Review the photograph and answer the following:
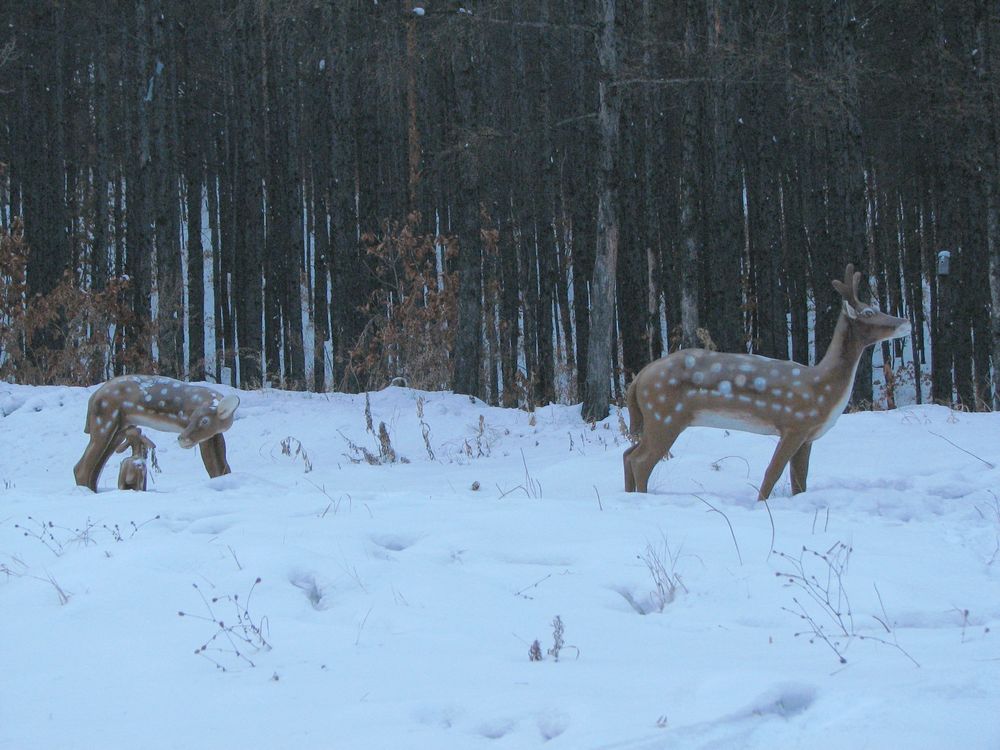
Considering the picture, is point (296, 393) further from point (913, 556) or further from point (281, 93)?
point (281, 93)

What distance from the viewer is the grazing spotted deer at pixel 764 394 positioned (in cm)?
706

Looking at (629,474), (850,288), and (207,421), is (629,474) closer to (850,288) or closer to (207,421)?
(850,288)

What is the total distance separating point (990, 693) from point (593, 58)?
18.5 meters

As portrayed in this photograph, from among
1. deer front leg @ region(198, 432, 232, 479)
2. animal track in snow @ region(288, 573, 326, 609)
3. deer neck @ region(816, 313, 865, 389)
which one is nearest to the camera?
animal track in snow @ region(288, 573, 326, 609)

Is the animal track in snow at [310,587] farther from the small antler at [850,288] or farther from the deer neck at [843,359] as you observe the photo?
the small antler at [850,288]

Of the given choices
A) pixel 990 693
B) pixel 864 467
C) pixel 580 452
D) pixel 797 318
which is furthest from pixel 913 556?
pixel 797 318

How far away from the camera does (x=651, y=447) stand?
7.27 m

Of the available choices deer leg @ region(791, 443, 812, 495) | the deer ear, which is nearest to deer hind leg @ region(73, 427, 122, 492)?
the deer ear

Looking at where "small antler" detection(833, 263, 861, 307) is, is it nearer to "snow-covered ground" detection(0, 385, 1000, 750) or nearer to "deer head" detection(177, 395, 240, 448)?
"snow-covered ground" detection(0, 385, 1000, 750)

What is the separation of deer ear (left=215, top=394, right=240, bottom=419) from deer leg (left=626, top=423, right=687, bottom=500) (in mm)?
3326

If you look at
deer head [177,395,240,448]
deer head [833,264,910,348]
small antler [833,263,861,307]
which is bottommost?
deer head [177,395,240,448]

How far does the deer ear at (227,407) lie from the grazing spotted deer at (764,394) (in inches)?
129

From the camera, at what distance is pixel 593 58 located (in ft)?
66.4

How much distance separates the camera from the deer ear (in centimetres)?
841
